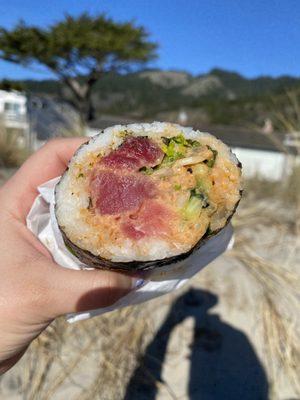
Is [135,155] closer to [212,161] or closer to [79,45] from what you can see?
[212,161]

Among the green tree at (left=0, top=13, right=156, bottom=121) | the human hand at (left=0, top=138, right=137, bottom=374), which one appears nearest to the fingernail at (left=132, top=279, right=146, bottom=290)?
the human hand at (left=0, top=138, right=137, bottom=374)

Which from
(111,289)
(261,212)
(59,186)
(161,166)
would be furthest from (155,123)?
(261,212)

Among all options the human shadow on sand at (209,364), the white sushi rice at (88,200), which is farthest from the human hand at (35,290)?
the human shadow on sand at (209,364)

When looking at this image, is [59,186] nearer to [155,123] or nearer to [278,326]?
[155,123]

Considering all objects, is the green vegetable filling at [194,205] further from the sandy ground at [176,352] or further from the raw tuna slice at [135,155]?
the sandy ground at [176,352]

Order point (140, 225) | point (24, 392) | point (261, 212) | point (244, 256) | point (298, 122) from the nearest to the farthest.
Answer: point (140, 225) < point (24, 392) < point (244, 256) < point (261, 212) < point (298, 122)
